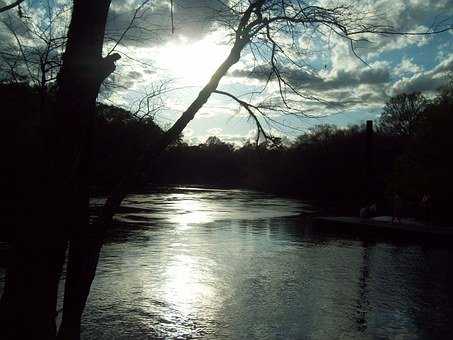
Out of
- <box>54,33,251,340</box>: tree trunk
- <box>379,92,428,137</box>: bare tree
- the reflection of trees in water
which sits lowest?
the reflection of trees in water

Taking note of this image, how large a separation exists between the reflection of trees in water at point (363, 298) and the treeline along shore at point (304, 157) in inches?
136

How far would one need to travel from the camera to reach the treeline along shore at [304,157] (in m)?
5.07

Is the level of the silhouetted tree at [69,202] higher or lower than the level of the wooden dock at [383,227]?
higher

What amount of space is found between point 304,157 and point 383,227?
65.8 meters

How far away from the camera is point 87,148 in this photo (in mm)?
3586

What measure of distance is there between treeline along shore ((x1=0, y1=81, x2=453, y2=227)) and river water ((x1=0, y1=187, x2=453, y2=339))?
2.67 metres

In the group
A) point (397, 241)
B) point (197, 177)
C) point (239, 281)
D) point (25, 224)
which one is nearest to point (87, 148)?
point (25, 224)

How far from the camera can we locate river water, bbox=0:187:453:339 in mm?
8445

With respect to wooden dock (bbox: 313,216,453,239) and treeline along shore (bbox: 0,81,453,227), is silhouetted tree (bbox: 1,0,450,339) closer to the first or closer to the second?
treeline along shore (bbox: 0,81,453,227)

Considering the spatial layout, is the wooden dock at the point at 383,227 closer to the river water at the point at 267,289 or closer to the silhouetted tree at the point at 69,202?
the river water at the point at 267,289

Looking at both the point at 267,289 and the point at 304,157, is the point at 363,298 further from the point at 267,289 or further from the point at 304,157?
the point at 304,157

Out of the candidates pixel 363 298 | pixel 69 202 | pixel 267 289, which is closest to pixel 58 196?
pixel 69 202

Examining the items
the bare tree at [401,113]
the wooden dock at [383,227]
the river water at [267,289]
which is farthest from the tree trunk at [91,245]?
the bare tree at [401,113]

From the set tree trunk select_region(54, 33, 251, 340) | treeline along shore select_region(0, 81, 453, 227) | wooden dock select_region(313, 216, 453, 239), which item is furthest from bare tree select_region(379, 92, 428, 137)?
tree trunk select_region(54, 33, 251, 340)
